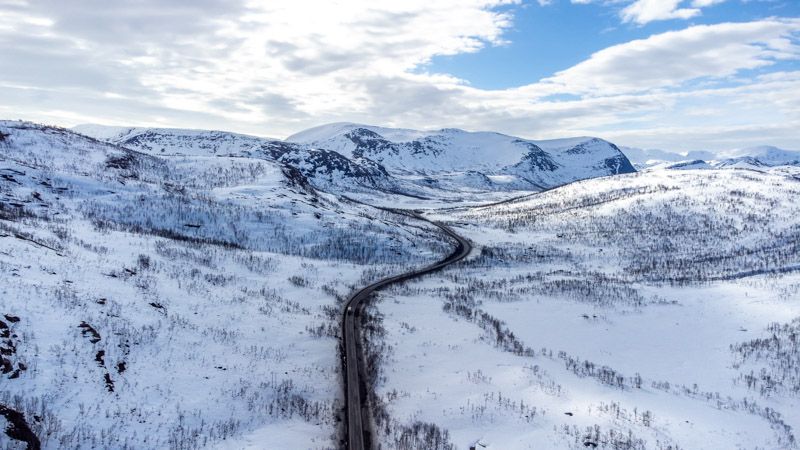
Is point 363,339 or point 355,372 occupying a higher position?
point 363,339

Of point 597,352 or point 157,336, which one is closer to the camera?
point 157,336

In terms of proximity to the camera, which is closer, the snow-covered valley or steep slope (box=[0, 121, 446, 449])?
steep slope (box=[0, 121, 446, 449])

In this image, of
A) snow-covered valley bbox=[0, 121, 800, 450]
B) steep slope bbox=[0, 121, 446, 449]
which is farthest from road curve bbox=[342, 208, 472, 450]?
steep slope bbox=[0, 121, 446, 449]

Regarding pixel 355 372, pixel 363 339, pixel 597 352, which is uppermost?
pixel 363 339

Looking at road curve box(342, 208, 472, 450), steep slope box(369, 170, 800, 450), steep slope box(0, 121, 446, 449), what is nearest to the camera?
steep slope box(0, 121, 446, 449)

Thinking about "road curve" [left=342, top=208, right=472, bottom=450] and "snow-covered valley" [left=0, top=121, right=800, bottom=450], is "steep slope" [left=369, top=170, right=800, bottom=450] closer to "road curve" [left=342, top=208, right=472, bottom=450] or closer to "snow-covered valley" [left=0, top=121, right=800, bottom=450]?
"snow-covered valley" [left=0, top=121, right=800, bottom=450]

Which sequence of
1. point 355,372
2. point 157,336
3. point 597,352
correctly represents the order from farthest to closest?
point 597,352 → point 355,372 → point 157,336

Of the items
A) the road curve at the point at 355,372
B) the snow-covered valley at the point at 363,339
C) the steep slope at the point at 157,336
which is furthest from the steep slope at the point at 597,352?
the steep slope at the point at 157,336

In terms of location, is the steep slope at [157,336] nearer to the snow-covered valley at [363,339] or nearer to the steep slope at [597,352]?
the snow-covered valley at [363,339]

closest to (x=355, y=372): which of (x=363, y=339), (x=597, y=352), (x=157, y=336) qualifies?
(x=363, y=339)

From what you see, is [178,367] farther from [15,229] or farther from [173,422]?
[15,229]

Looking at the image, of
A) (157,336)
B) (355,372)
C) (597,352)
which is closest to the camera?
(157,336)

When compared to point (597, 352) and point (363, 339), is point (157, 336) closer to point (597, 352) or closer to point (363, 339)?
point (363, 339)
